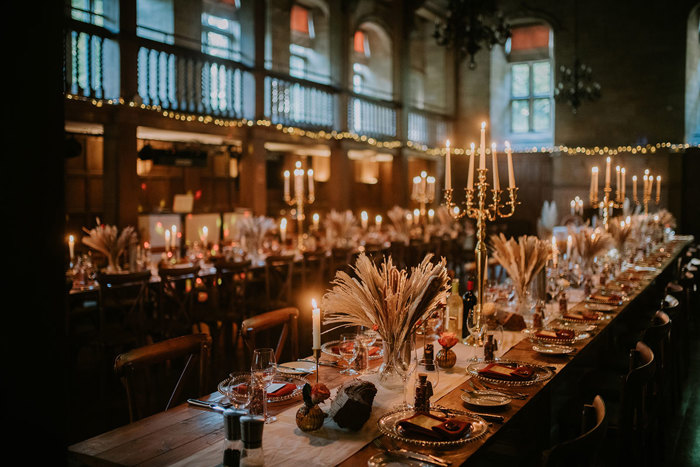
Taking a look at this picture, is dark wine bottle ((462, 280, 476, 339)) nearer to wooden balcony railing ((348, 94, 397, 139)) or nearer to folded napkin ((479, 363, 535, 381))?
folded napkin ((479, 363, 535, 381))

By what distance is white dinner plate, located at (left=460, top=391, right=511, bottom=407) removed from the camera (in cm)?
220

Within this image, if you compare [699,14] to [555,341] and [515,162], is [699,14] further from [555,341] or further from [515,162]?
[555,341]

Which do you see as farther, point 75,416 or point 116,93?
point 116,93

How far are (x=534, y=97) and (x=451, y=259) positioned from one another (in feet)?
24.9

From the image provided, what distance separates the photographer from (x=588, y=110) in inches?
613

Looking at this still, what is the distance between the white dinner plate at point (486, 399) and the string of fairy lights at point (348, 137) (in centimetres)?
676

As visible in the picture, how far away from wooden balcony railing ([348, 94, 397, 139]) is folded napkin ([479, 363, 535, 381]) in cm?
1078

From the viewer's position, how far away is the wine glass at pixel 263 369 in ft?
6.98

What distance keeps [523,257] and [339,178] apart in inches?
356

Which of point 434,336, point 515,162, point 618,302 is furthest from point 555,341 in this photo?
point 515,162

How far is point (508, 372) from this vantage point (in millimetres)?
2547

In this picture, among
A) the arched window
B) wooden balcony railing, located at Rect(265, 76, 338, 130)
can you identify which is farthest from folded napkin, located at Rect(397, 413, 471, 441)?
the arched window

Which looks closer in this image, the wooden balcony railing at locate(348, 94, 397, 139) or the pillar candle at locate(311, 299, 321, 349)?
the pillar candle at locate(311, 299, 321, 349)

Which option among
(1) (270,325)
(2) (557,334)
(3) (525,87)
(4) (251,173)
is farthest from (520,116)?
(1) (270,325)
